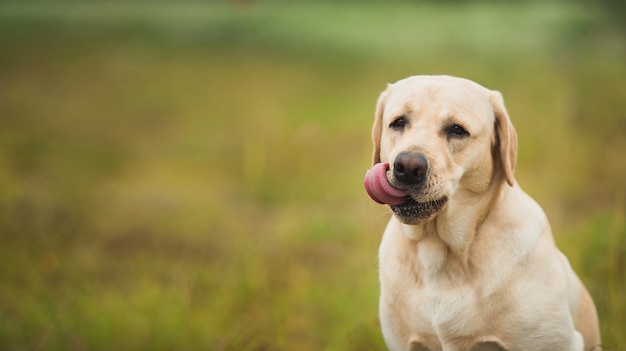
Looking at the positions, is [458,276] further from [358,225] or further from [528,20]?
[528,20]

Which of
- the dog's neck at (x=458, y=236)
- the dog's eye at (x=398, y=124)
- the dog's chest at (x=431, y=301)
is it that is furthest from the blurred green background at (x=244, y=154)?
the dog's eye at (x=398, y=124)

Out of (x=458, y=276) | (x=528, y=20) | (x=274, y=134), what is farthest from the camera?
(x=528, y=20)

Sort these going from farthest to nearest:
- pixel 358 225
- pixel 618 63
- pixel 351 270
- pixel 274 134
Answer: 1. pixel 618 63
2. pixel 274 134
3. pixel 358 225
4. pixel 351 270

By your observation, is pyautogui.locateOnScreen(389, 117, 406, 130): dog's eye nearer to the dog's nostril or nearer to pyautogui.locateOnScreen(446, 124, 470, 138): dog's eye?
pyautogui.locateOnScreen(446, 124, 470, 138): dog's eye

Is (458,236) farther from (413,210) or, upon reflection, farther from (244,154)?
(244,154)

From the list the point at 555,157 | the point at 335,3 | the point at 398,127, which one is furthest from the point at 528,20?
the point at 398,127

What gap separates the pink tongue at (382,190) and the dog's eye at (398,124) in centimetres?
32

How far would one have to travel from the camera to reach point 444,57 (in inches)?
407

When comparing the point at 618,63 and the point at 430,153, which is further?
the point at 618,63

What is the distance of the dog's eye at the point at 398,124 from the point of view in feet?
10.3

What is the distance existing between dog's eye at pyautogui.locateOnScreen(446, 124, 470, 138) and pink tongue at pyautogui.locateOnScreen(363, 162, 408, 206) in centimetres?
38

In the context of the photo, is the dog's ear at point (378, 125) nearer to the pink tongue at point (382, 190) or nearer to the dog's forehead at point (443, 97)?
the dog's forehead at point (443, 97)

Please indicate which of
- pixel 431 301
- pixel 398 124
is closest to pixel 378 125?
pixel 398 124

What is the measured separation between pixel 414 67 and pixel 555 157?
4.52 meters
